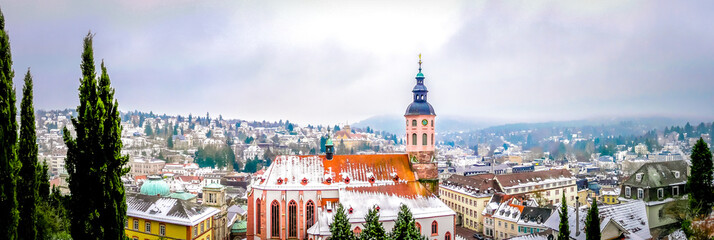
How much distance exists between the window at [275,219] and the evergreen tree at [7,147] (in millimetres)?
27044

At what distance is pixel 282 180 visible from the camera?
43.5 meters

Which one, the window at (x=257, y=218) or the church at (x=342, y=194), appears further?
the window at (x=257, y=218)

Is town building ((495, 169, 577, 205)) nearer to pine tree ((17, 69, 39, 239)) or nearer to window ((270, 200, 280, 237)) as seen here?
window ((270, 200, 280, 237))

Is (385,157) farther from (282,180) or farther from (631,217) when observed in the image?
(631,217)

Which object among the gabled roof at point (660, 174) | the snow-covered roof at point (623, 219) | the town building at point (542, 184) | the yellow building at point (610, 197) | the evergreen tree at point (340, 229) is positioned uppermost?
the gabled roof at point (660, 174)

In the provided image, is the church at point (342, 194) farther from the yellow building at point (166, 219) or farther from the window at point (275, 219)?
the yellow building at point (166, 219)

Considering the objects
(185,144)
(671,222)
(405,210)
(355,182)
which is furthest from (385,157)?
(185,144)

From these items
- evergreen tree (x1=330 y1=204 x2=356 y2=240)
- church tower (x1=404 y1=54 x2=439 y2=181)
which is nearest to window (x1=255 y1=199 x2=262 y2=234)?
evergreen tree (x1=330 y1=204 x2=356 y2=240)

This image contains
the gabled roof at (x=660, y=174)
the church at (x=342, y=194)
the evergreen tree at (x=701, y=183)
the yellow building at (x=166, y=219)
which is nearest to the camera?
the evergreen tree at (x=701, y=183)

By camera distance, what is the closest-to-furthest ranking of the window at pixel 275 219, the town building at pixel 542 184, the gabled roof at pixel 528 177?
the window at pixel 275 219 → the town building at pixel 542 184 → the gabled roof at pixel 528 177

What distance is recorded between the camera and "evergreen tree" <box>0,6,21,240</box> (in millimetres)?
16125

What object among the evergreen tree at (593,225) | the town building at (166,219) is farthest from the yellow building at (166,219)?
the evergreen tree at (593,225)

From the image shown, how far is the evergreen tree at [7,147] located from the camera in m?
16.1

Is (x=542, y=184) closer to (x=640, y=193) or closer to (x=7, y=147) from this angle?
(x=640, y=193)
